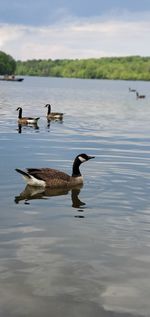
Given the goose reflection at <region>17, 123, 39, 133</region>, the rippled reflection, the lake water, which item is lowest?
the goose reflection at <region>17, 123, 39, 133</region>

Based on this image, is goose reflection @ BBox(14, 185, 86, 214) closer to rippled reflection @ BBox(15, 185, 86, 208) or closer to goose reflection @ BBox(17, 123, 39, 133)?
rippled reflection @ BBox(15, 185, 86, 208)

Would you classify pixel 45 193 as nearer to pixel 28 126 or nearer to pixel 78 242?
pixel 78 242

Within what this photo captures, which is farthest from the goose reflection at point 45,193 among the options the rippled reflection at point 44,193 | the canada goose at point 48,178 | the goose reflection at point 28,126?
the goose reflection at point 28,126

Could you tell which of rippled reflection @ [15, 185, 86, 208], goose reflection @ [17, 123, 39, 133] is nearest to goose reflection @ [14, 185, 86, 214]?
rippled reflection @ [15, 185, 86, 208]

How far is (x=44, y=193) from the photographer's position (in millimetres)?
17562

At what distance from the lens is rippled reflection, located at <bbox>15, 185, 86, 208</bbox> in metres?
16.3

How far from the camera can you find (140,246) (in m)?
12.0

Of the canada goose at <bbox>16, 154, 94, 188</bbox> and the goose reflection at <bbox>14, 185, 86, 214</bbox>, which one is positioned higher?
the canada goose at <bbox>16, 154, 94, 188</bbox>

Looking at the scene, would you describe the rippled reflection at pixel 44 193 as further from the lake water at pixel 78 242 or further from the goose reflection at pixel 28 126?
the goose reflection at pixel 28 126

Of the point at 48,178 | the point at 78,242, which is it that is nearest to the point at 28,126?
the point at 48,178

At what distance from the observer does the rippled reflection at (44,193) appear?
16269 mm

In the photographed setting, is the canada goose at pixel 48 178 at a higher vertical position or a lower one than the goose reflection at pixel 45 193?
higher

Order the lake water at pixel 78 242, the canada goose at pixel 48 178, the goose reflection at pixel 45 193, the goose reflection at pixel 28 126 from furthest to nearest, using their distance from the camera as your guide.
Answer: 1. the goose reflection at pixel 28 126
2. the canada goose at pixel 48 178
3. the goose reflection at pixel 45 193
4. the lake water at pixel 78 242

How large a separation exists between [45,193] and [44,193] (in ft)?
0.11
